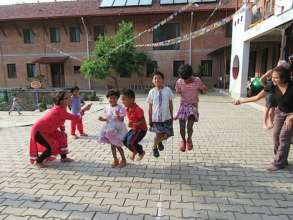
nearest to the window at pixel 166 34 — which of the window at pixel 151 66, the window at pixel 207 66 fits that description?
the window at pixel 151 66

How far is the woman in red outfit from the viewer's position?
14.7 ft

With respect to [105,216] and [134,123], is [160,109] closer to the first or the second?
[134,123]

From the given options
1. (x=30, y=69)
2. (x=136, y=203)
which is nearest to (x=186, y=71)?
(x=136, y=203)

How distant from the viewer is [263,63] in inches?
746

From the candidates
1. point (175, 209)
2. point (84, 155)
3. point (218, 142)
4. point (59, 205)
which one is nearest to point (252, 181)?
point (175, 209)

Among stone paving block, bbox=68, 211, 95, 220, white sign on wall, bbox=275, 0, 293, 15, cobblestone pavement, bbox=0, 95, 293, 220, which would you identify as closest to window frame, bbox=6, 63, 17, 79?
cobblestone pavement, bbox=0, 95, 293, 220

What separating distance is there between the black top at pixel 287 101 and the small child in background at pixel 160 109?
5.80 feet

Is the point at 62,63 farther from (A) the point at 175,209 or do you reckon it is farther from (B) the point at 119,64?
(A) the point at 175,209

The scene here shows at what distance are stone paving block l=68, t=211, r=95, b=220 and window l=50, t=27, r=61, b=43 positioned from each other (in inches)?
958

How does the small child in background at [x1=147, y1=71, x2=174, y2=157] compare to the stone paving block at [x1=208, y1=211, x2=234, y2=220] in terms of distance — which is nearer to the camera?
the stone paving block at [x1=208, y1=211, x2=234, y2=220]

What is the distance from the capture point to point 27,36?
83.7 ft

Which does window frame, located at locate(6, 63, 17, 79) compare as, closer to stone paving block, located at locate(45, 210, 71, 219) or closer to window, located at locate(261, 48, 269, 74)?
window, located at locate(261, 48, 269, 74)

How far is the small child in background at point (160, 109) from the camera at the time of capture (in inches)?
170

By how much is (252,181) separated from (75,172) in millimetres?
2800
